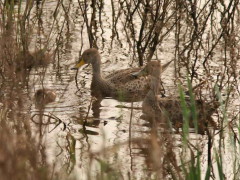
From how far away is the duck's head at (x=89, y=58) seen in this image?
32.6 feet

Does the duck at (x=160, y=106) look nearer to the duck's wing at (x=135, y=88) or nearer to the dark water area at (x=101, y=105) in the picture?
the dark water area at (x=101, y=105)

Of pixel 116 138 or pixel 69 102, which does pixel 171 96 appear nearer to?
pixel 69 102

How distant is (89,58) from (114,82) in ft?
1.33

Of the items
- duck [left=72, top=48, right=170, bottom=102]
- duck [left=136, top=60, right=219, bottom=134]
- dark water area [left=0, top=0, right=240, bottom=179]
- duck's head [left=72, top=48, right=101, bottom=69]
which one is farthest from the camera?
duck's head [left=72, top=48, right=101, bottom=69]

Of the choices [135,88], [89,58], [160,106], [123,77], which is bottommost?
[160,106]

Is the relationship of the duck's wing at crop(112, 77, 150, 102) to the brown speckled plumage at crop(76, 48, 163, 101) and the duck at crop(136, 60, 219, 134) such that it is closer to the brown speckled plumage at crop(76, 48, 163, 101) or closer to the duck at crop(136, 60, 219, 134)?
the brown speckled plumage at crop(76, 48, 163, 101)

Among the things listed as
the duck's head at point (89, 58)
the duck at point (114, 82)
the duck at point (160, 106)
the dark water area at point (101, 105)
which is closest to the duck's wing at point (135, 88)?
the duck at point (114, 82)

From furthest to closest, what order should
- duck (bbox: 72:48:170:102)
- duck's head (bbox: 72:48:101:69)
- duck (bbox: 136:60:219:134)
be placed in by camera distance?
duck's head (bbox: 72:48:101:69), duck (bbox: 72:48:170:102), duck (bbox: 136:60:219:134)

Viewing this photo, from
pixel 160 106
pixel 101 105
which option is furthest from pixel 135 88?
pixel 160 106

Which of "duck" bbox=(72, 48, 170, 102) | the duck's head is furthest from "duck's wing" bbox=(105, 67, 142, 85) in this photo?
the duck's head

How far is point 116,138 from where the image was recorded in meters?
7.53

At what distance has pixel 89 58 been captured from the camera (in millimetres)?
9898

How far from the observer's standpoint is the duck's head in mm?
9922

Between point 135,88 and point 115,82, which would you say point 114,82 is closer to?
point 115,82
